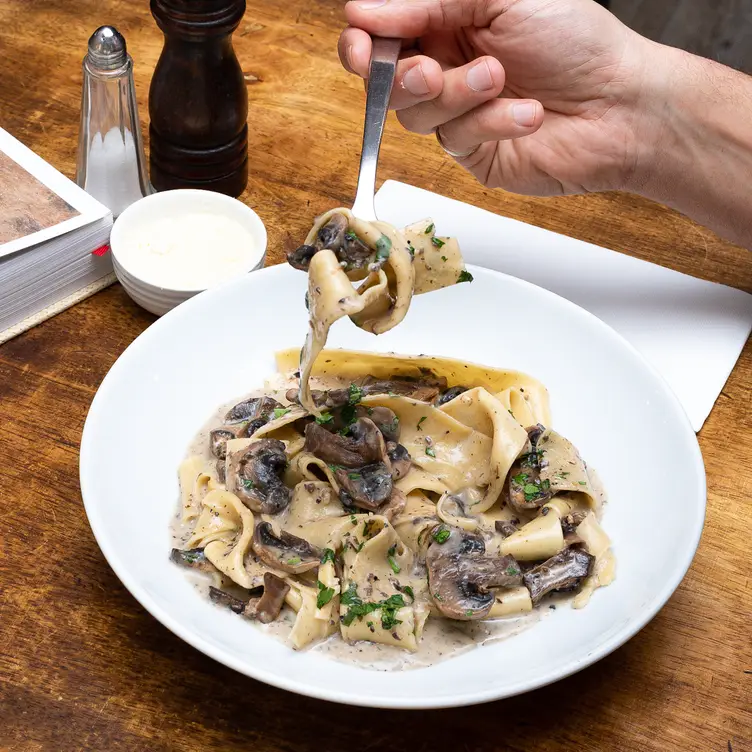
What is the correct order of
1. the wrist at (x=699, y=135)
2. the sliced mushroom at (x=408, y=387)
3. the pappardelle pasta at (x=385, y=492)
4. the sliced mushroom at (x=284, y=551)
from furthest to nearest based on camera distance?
the wrist at (x=699, y=135)
the sliced mushroom at (x=408, y=387)
the sliced mushroom at (x=284, y=551)
the pappardelle pasta at (x=385, y=492)

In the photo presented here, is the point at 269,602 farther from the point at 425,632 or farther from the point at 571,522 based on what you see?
the point at 571,522

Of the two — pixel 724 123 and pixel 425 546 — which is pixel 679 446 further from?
pixel 724 123

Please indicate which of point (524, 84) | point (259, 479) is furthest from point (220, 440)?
point (524, 84)

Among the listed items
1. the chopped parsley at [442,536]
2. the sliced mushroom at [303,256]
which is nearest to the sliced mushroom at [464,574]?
Answer: the chopped parsley at [442,536]

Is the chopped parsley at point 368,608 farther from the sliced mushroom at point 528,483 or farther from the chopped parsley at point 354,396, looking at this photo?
the chopped parsley at point 354,396

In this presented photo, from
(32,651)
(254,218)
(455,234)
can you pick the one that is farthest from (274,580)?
(455,234)

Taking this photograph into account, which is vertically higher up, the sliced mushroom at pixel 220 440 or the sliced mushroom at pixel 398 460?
the sliced mushroom at pixel 398 460

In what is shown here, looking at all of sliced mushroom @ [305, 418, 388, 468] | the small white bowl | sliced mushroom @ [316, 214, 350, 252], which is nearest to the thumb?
the small white bowl

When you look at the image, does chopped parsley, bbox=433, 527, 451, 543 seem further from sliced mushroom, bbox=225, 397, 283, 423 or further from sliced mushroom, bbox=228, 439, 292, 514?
sliced mushroom, bbox=225, 397, 283, 423
